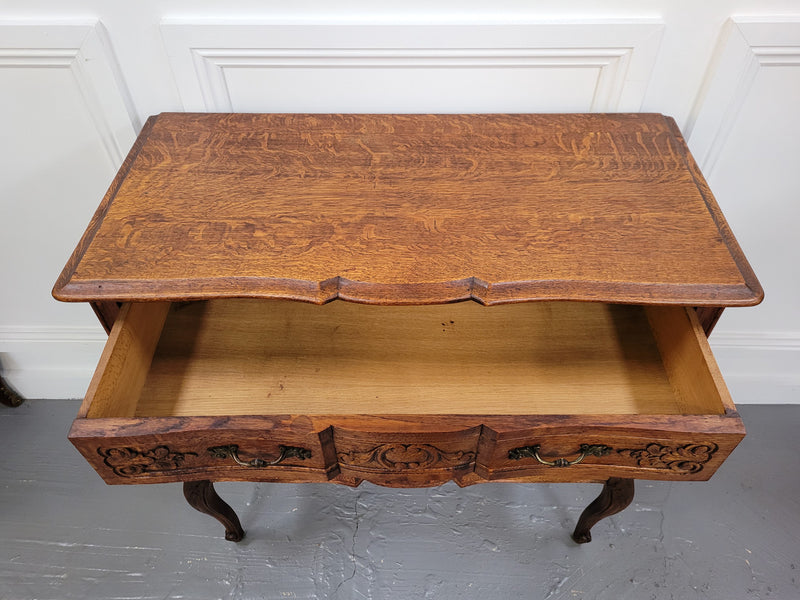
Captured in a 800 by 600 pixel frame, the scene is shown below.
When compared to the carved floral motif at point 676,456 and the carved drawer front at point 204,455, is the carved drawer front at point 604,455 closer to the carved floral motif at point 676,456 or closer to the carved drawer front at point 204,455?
the carved floral motif at point 676,456

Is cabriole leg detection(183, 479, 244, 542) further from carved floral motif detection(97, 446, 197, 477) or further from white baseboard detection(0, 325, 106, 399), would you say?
white baseboard detection(0, 325, 106, 399)

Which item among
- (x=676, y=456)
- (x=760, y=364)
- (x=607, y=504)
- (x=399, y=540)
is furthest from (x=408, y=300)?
(x=760, y=364)

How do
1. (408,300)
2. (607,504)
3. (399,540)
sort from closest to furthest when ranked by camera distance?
(408,300) < (607,504) < (399,540)

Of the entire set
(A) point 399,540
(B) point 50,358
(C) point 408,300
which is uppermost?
(C) point 408,300

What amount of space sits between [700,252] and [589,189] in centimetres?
17

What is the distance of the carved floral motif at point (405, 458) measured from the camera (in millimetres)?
715

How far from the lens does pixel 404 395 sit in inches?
32.8

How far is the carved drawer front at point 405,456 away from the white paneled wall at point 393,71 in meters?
0.56

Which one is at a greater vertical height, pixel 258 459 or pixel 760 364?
pixel 258 459

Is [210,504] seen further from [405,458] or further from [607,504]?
[607,504]

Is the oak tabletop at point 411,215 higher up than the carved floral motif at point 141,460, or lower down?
higher up

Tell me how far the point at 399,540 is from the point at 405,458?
49cm

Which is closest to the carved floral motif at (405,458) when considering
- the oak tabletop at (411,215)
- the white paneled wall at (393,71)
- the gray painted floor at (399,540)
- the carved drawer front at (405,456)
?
the carved drawer front at (405,456)

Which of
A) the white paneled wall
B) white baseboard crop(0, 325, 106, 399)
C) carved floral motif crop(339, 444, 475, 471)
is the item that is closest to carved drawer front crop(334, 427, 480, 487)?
carved floral motif crop(339, 444, 475, 471)
